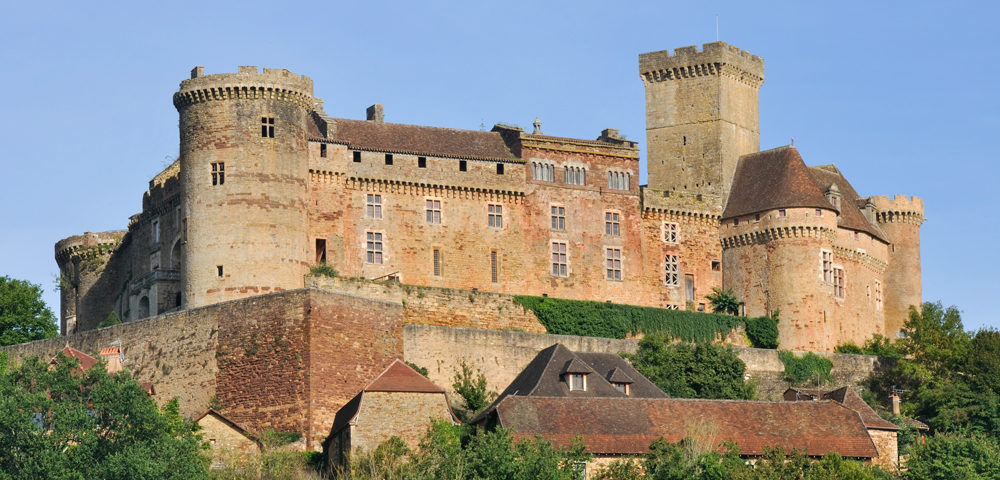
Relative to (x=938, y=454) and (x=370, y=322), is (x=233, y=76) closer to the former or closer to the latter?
(x=370, y=322)

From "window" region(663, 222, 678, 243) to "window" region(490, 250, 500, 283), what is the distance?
7780 mm

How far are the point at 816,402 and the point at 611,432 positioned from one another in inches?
320

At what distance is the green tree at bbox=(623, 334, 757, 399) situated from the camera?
2675 inches

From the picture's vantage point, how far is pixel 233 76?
221 feet

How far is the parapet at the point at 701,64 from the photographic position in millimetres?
78875

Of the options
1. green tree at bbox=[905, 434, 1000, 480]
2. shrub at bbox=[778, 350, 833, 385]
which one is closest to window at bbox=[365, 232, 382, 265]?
shrub at bbox=[778, 350, 833, 385]

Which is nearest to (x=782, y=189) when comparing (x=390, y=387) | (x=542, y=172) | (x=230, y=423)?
(x=542, y=172)

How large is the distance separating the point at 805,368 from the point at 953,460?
1375 cm

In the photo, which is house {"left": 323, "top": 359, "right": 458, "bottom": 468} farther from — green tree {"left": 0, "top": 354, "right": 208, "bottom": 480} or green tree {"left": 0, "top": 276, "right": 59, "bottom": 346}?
green tree {"left": 0, "top": 276, "right": 59, "bottom": 346}

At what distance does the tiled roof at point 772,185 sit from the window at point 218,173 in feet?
70.4

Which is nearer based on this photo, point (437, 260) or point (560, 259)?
point (437, 260)

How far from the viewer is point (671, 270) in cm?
7650

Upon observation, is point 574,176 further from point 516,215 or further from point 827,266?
point 827,266

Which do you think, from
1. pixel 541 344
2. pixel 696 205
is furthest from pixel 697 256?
pixel 541 344
